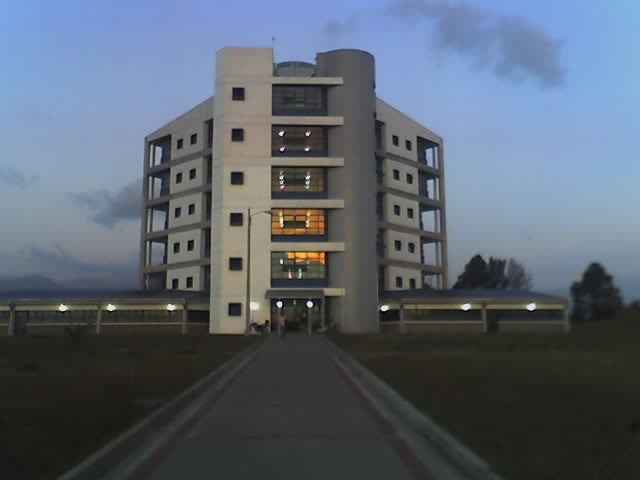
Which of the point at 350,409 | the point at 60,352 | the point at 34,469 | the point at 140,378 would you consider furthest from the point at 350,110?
the point at 34,469

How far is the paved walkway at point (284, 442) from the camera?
296 inches

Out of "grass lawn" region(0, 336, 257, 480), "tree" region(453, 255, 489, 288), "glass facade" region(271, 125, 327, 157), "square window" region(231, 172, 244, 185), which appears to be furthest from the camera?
"tree" region(453, 255, 489, 288)

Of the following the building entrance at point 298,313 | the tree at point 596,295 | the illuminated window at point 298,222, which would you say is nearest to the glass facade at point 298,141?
the illuminated window at point 298,222

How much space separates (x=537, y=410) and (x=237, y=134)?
52891 millimetres

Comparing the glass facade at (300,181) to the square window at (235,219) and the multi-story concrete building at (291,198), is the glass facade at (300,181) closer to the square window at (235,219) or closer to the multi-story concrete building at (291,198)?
the multi-story concrete building at (291,198)

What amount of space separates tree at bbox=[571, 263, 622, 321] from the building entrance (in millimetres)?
30291

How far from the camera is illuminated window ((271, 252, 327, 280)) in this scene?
198 ft

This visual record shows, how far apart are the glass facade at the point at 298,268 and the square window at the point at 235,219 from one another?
402 centimetres

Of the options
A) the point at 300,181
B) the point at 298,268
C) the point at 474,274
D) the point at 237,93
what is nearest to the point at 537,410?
the point at 298,268

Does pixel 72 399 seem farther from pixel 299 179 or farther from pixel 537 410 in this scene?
pixel 299 179

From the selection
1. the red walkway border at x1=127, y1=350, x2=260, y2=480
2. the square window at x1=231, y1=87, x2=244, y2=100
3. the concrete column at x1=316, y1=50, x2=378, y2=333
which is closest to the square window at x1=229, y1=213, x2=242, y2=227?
the concrete column at x1=316, y1=50, x2=378, y2=333

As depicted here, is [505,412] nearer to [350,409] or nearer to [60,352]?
[350,409]

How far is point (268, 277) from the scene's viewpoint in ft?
196

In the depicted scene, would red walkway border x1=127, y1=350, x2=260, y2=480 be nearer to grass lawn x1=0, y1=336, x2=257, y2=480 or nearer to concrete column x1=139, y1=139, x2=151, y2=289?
grass lawn x1=0, y1=336, x2=257, y2=480
